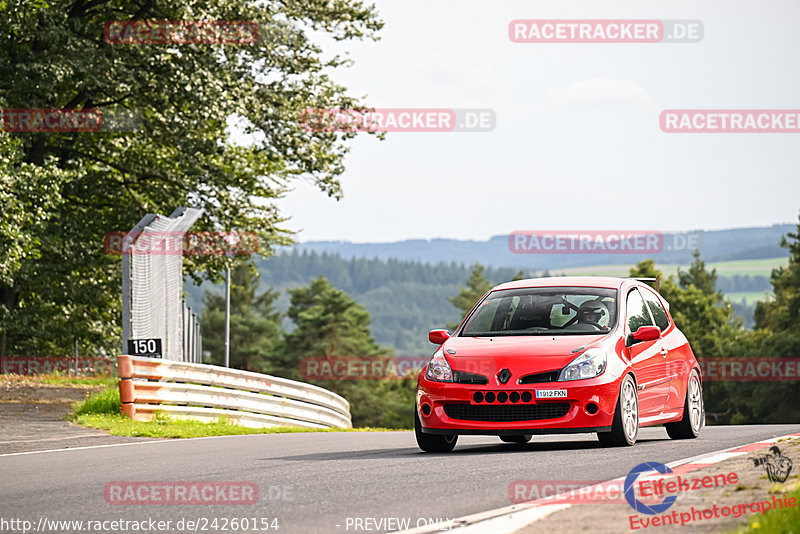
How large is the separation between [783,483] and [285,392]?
17241 millimetres

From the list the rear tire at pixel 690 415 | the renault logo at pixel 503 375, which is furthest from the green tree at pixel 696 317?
the renault logo at pixel 503 375

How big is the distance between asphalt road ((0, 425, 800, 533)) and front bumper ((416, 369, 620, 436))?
27cm

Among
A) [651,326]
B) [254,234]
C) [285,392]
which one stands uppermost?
[254,234]

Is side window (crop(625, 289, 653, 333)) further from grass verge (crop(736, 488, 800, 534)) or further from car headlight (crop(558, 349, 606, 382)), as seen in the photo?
grass verge (crop(736, 488, 800, 534))

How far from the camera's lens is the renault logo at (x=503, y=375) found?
10.4 m

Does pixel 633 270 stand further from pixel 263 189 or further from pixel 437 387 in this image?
pixel 437 387

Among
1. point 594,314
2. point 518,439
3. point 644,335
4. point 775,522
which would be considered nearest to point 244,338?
point 518,439

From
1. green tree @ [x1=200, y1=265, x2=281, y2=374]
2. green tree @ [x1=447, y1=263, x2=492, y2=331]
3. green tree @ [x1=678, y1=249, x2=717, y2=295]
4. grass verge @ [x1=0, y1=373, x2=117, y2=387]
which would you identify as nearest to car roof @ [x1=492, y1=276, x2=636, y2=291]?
grass verge @ [x1=0, y1=373, x2=117, y2=387]

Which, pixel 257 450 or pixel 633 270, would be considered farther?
pixel 633 270

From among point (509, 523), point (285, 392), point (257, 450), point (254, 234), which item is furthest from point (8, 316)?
point (509, 523)

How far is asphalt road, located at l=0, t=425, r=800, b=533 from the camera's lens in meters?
7.15

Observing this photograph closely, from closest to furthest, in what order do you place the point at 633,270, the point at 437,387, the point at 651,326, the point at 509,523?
1. the point at 509,523
2. the point at 437,387
3. the point at 651,326
4. the point at 633,270

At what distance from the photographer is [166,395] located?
58.1 feet

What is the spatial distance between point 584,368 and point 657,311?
2725 mm
